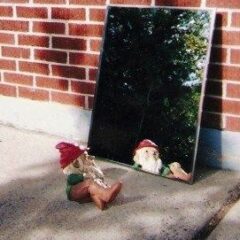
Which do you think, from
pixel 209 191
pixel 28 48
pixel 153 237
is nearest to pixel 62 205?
pixel 153 237

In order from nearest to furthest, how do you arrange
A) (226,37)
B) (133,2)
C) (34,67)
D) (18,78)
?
(226,37) → (133,2) → (34,67) → (18,78)

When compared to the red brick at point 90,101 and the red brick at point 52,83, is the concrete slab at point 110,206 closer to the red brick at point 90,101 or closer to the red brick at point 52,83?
the red brick at point 90,101

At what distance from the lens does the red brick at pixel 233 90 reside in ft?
8.19

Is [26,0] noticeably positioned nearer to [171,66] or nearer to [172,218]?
[171,66]

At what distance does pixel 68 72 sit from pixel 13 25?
0.58 m

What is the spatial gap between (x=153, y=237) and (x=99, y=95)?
1187 mm

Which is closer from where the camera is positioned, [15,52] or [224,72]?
[224,72]

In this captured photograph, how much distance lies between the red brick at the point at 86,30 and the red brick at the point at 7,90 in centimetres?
73

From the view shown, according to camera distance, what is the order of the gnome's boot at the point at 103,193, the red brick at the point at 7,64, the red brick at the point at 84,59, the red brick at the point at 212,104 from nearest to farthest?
the gnome's boot at the point at 103,193, the red brick at the point at 212,104, the red brick at the point at 84,59, the red brick at the point at 7,64

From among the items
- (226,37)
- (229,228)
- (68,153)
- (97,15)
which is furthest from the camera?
(97,15)

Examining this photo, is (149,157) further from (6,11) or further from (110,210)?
(6,11)

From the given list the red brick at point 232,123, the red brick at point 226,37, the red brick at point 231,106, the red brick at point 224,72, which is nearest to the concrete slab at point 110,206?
the red brick at point 232,123

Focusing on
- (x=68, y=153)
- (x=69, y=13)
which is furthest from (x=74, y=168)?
(x=69, y=13)

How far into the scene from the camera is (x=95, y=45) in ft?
9.44
